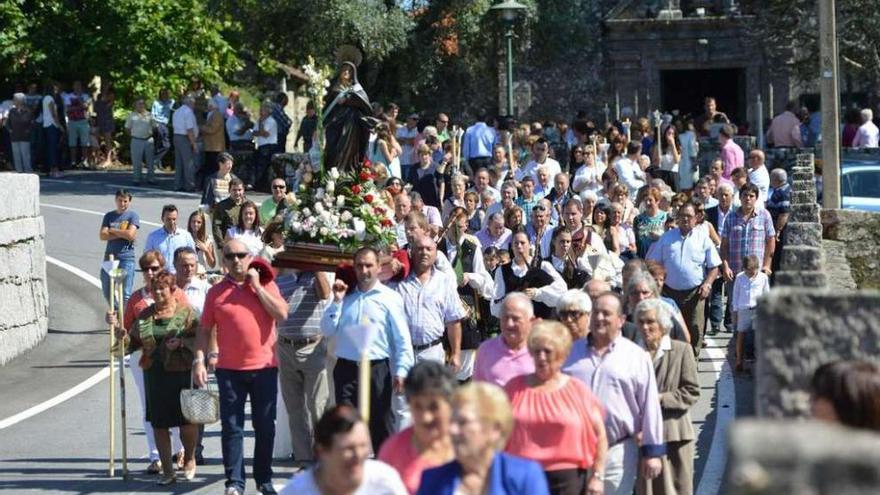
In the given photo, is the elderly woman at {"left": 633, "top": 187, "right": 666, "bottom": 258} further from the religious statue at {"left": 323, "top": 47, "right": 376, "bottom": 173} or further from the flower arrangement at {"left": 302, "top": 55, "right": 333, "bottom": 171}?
the flower arrangement at {"left": 302, "top": 55, "right": 333, "bottom": 171}

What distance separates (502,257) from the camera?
49.0ft

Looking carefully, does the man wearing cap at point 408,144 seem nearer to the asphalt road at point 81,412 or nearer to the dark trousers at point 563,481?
the asphalt road at point 81,412

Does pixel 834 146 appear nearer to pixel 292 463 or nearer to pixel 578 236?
pixel 578 236

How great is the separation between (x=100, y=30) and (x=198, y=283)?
86.5ft

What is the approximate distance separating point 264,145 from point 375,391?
20.1 meters

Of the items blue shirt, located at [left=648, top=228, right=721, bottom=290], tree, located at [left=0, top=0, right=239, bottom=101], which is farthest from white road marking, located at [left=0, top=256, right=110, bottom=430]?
tree, located at [left=0, top=0, right=239, bottom=101]

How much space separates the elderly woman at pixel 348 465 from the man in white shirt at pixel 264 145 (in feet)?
79.5

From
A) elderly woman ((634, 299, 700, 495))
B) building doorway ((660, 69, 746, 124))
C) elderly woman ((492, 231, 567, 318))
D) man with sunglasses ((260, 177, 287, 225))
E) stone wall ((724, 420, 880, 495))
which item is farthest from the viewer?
building doorway ((660, 69, 746, 124))

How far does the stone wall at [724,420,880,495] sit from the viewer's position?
2.83 m

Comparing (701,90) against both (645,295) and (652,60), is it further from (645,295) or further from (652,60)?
(645,295)

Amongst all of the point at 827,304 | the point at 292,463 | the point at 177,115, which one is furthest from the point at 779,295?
the point at 177,115

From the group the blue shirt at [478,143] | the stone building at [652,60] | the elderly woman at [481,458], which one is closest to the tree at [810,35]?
the stone building at [652,60]

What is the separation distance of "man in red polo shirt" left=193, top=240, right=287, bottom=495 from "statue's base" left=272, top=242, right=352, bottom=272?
1072 millimetres

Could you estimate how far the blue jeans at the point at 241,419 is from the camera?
1104 cm
